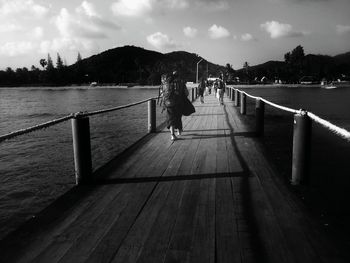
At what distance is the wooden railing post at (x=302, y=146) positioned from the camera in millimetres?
5031

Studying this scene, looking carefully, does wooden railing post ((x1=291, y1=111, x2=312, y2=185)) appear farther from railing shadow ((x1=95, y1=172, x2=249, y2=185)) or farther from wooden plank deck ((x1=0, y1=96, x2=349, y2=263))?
railing shadow ((x1=95, y1=172, x2=249, y2=185))

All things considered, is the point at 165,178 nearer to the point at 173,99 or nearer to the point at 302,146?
the point at 302,146

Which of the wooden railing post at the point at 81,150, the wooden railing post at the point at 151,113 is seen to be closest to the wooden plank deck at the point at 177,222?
the wooden railing post at the point at 81,150

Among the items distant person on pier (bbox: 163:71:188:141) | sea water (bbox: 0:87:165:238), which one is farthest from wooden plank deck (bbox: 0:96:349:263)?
distant person on pier (bbox: 163:71:188:141)

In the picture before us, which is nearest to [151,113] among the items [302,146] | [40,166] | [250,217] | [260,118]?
[260,118]

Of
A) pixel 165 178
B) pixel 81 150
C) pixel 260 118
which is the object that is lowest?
pixel 165 178

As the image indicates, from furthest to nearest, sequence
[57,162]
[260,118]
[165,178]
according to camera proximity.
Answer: [57,162], [260,118], [165,178]

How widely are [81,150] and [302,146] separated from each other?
3.23m

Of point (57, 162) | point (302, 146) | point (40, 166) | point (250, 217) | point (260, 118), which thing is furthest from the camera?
point (57, 162)

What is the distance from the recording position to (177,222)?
3857 mm

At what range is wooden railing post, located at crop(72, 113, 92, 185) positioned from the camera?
17.4 feet

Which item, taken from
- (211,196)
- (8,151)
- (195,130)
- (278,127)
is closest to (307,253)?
(211,196)

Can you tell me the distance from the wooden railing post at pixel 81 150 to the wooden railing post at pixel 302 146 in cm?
308

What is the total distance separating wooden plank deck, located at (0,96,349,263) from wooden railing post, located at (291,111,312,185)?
1.05 feet
